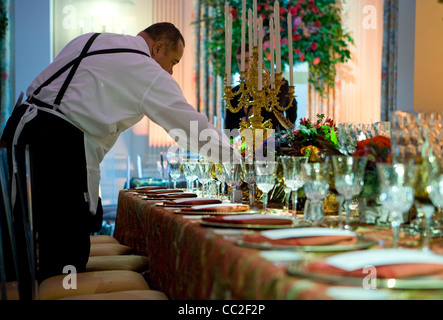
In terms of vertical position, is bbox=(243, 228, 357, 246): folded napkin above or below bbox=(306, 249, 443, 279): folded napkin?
below

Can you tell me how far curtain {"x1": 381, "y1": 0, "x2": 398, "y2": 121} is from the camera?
6.96 metres

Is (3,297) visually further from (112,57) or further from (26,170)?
(112,57)

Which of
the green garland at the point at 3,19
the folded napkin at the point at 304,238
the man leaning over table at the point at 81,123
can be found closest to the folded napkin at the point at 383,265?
the folded napkin at the point at 304,238

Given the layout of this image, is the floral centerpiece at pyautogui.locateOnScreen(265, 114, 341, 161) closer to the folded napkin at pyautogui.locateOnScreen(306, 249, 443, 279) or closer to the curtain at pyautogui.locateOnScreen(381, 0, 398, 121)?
the folded napkin at pyautogui.locateOnScreen(306, 249, 443, 279)

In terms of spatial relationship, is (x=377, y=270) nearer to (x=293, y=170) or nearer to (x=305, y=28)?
(x=293, y=170)

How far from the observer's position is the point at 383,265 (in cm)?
99

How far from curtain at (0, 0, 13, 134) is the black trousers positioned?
432 centimetres

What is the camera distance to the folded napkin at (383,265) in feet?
3.13

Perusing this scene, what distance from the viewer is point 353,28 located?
745 centimetres

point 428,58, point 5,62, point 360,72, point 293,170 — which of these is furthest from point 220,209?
point 360,72

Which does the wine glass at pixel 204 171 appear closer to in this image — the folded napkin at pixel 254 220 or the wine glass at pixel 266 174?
the wine glass at pixel 266 174

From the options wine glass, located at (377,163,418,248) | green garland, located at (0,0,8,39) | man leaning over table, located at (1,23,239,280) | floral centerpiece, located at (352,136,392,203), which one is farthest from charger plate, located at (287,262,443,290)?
green garland, located at (0,0,8,39)
